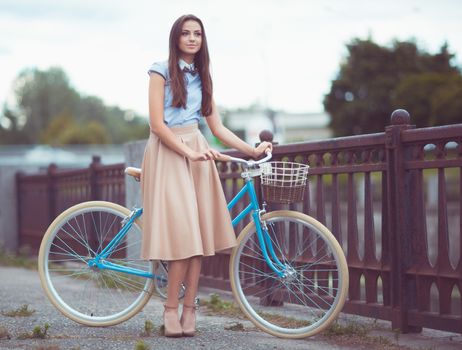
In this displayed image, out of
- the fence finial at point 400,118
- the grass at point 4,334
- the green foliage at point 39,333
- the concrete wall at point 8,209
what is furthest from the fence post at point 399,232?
the concrete wall at point 8,209

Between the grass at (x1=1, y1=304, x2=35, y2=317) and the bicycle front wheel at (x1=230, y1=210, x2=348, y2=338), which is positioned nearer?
the bicycle front wheel at (x1=230, y1=210, x2=348, y2=338)

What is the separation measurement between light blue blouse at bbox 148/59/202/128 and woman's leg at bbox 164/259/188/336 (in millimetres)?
823

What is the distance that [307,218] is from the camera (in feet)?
15.9

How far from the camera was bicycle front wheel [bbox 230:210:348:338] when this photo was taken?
15.8ft

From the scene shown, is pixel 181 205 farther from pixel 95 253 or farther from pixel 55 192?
pixel 55 192

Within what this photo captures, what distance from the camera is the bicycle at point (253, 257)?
4848 mm

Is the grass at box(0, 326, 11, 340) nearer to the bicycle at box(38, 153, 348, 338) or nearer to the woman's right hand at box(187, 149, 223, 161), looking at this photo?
the bicycle at box(38, 153, 348, 338)

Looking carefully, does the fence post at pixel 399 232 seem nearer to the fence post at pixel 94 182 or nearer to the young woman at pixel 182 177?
the young woman at pixel 182 177

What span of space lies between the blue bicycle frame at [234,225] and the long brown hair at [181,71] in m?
0.55

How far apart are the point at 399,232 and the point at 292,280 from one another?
2.38 feet

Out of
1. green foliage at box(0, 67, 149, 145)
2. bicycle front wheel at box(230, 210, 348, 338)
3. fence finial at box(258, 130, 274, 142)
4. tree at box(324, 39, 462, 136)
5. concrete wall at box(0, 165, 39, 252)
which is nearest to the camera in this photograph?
bicycle front wheel at box(230, 210, 348, 338)

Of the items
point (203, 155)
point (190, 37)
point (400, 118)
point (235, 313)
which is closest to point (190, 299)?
point (203, 155)

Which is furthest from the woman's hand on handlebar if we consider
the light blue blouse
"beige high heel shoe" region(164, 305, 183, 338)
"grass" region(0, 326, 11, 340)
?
"grass" region(0, 326, 11, 340)

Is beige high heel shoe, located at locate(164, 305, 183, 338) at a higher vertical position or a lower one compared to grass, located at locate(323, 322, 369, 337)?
higher
